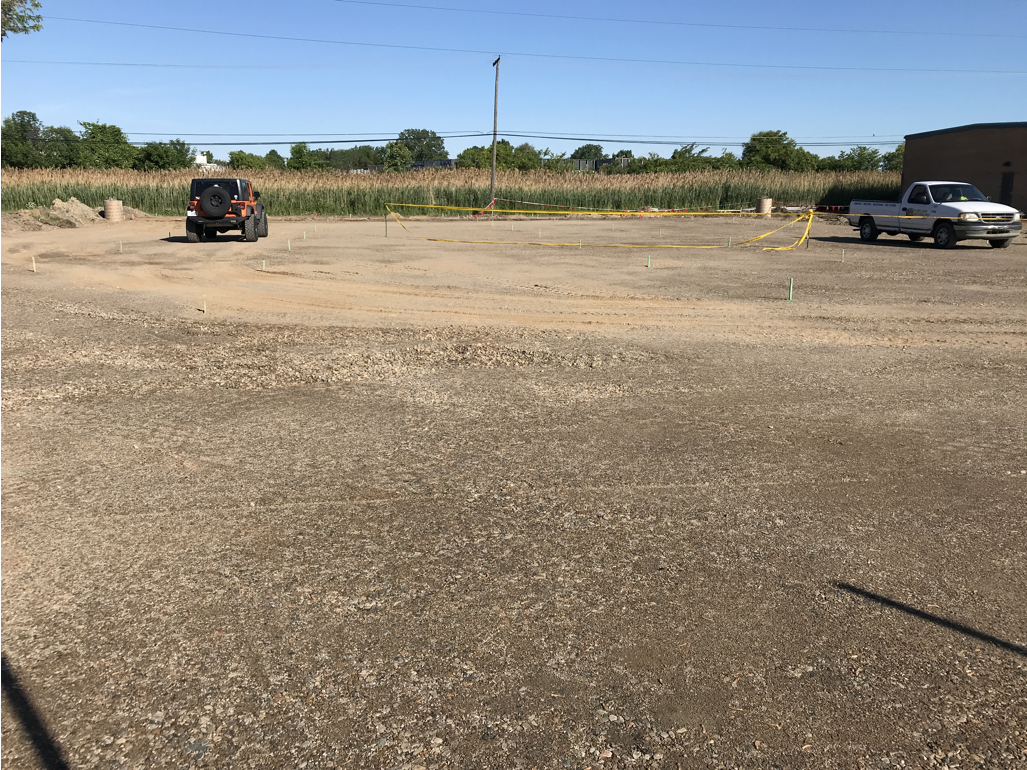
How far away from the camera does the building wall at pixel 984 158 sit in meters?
40.4

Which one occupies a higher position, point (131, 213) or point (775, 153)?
point (775, 153)

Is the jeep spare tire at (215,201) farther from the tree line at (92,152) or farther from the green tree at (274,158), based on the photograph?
the green tree at (274,158)

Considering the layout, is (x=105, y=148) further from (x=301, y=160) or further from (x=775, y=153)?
(x=775, y=153)

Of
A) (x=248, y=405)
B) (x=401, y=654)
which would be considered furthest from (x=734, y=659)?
(x=248, y=405)

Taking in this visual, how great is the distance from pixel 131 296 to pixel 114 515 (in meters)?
10.8

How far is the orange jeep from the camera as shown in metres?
24.2

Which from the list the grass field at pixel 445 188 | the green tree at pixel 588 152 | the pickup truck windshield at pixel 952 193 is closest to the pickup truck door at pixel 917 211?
the pickup truck windshield at pixel 952 193

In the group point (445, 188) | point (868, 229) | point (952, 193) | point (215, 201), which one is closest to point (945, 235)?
point (952, 193)

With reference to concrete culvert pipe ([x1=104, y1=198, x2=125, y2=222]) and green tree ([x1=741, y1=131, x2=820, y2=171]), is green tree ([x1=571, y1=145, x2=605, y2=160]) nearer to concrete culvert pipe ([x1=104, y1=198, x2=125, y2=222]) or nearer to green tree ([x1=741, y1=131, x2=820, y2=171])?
green tree ([x1=741, y1=131, x2=820, y2=171])

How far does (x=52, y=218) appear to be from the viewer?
1346 inches

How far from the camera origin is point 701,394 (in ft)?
27.3

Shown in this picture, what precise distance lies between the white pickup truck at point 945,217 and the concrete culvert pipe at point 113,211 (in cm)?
3261

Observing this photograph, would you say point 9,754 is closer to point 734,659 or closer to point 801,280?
point 734,659

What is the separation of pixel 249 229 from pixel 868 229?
68.7 ft
